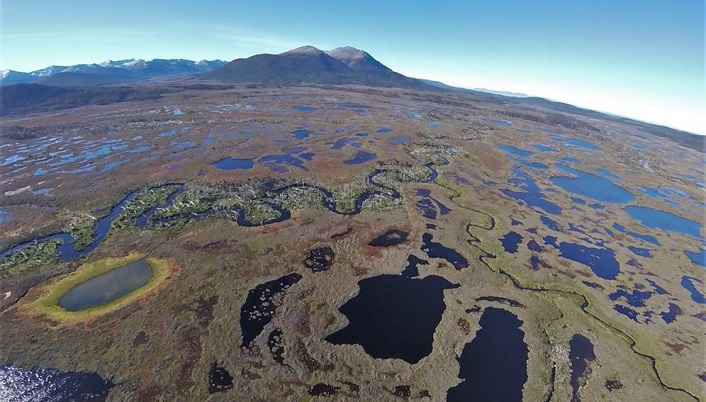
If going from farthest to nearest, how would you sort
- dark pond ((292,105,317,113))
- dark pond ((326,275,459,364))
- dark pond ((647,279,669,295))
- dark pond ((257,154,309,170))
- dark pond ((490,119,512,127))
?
dark pond ((490,119,512,127)) < dark pond ((292,105,317,113)) < dark pond ((257,154,309,170)) < dark pond ((647,279,669,295)) < dark pond ((326,275,459,364))

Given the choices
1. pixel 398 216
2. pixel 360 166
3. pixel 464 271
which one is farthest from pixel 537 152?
pixel 464 271

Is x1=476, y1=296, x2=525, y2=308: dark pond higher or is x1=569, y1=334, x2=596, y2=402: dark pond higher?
x1=476, y1=296, x2=525, y2=308: dark pond

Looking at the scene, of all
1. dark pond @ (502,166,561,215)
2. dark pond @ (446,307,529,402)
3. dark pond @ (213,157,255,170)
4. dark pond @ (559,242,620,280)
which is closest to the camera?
dark pond @ (446,307,529,402)

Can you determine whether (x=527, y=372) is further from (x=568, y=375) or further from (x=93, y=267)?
(x=93, y=267)

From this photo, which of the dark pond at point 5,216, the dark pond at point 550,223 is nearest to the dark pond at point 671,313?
the dark pond at point 550,223

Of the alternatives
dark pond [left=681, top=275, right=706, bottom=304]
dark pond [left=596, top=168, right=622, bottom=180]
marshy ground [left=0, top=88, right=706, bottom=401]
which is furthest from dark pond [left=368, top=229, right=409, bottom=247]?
dark pond [left=596, top=168, right=622, bottom=180]

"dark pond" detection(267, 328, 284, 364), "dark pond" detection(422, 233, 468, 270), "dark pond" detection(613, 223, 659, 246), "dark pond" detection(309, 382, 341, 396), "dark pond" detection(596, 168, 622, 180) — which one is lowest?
"dark pond" detection(309, 382, 341, 396)

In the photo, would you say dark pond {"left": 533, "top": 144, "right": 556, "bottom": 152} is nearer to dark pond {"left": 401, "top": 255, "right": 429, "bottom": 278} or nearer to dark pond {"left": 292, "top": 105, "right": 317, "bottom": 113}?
dark pond {"left": 401, "top": 255, "right": 429, "bottom": 278}

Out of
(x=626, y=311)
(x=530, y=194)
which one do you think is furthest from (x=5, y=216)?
(x=530, y=194)
